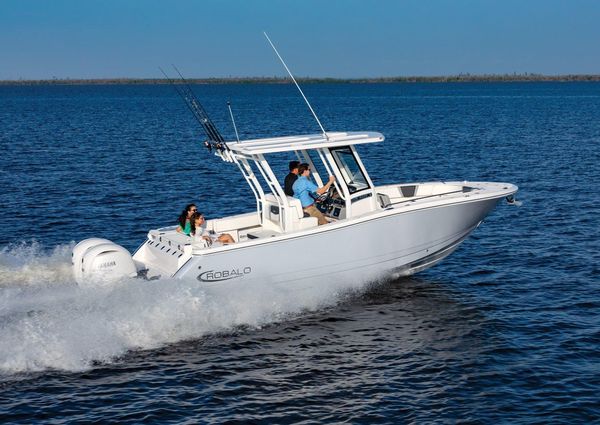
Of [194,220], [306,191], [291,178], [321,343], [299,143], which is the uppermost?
[299,143]

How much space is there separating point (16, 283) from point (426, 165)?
26.5m

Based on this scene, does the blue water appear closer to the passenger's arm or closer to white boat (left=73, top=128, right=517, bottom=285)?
white boat (left=73, top=128, right=517, bottom=285)

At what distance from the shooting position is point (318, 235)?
14.6 m

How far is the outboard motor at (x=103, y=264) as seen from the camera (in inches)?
537

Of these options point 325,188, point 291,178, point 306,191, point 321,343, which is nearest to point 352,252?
point 325,188

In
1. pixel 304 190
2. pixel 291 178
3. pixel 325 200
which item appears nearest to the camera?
pixel 304 190

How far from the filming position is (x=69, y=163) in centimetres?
4053

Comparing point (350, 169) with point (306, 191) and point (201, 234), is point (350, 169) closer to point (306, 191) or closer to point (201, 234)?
point (306, 191)

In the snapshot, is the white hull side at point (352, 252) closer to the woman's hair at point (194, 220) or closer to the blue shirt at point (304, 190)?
the blue shirt at point (304, 190)

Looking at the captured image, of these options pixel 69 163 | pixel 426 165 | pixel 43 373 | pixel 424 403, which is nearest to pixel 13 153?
pixel 69 163

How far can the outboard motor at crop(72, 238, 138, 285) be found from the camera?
1365cm

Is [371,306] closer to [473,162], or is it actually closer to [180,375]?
[180,375]

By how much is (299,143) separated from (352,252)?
2203 millimetres

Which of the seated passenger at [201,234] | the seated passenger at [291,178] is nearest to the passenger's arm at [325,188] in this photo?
the seated passenger at [291,178]
